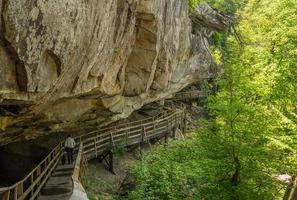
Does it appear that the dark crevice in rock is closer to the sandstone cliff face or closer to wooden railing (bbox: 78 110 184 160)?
the sandstone cliff face

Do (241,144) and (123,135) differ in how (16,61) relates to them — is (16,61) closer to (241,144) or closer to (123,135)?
(241,144)

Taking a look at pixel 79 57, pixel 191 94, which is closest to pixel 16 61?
pixel 79 57

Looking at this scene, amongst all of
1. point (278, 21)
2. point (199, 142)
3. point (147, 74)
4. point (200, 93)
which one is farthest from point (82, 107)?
point (200, 93)

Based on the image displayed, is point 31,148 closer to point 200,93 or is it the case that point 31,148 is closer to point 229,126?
point 229,126

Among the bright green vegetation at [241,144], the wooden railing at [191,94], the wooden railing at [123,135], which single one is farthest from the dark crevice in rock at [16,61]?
the wooden railing at [191,94]

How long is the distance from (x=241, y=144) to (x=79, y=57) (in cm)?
671

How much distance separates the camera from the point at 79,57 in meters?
9.82

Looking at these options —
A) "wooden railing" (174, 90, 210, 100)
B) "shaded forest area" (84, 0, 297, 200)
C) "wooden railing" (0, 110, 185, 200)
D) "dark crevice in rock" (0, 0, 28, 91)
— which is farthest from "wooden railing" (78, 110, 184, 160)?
"dark crevice in rock" (0, 0, 28, 91)

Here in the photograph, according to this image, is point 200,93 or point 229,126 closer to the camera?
point 229,126

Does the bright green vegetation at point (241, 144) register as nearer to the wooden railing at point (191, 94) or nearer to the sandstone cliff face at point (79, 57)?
the sandstone cliff face at point (79, 57)

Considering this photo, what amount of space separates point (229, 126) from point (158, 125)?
43.9 ft

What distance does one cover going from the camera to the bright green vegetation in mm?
13289

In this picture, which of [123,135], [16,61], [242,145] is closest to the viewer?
[16,61]

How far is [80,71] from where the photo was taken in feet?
34.6
